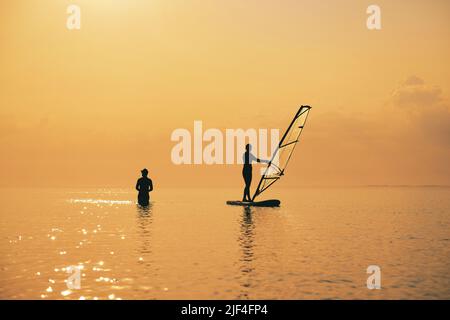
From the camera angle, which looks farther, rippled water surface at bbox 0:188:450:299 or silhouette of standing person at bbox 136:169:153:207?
silhouette of standing person at bbox 136:169:153:207

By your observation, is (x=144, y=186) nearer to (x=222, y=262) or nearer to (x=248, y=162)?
(x=248, y=162)

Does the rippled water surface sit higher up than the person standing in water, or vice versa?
the person standing in water

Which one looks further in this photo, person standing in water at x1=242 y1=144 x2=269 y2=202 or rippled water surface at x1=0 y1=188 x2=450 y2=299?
person standing in water at x1=242 y1=144 x2=269 y2=202

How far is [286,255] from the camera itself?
15.3 m

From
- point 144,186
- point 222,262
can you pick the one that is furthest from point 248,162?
point 222,262

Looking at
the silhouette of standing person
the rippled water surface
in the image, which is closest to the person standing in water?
the silhouette of standing person

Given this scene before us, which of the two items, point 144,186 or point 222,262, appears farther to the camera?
point 144,186

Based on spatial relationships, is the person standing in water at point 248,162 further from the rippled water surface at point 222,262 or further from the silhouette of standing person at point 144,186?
the rippled water surface at point 222,262

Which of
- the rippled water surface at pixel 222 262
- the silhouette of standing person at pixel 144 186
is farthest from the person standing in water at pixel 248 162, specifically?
the rippled water surface at pixel 222 262

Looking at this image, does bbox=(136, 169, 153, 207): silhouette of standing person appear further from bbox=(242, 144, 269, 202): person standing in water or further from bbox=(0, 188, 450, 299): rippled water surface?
bbox=(0, 188, 450, 299): rippled water surface

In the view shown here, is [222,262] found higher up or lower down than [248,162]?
lower down
